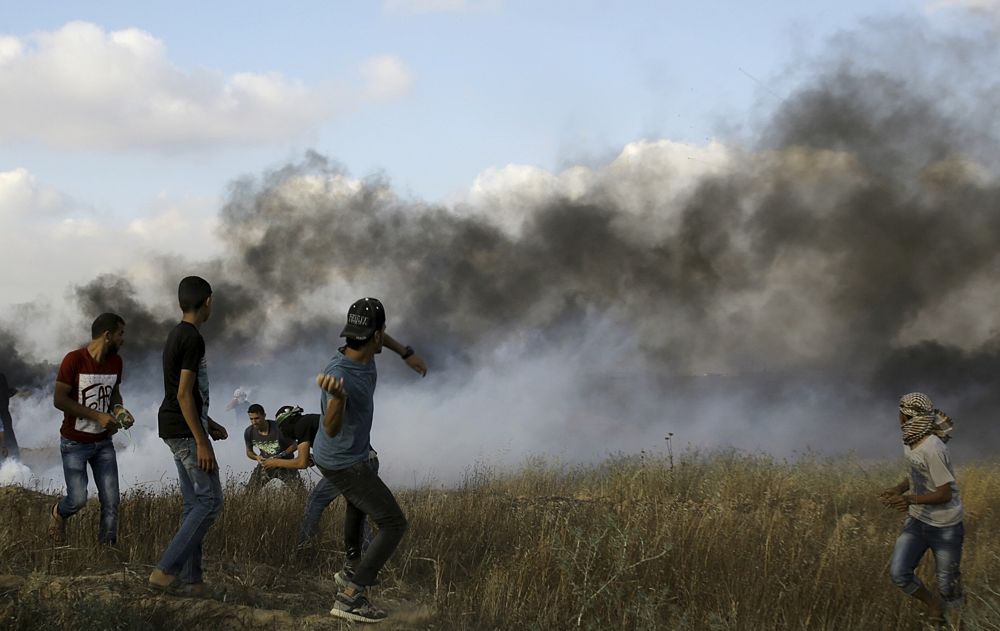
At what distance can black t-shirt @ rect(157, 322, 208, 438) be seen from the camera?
18.3ft

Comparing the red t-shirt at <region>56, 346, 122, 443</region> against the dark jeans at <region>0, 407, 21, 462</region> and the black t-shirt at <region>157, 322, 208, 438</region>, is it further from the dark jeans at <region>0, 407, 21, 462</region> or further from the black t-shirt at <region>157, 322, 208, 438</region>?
the dark jeans at <region>0, 407, 21, 462</region>

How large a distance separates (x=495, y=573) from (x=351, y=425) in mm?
1689

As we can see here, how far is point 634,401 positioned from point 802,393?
647cm

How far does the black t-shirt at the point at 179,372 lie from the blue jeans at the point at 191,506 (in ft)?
0.28

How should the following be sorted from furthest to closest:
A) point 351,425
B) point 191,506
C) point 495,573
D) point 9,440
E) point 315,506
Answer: point 9,440 < point 315,506 < point 495,573 < point 191,506 < point 351,425

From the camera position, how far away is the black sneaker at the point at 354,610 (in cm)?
538

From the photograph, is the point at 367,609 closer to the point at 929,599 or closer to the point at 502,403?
the point at 929,599

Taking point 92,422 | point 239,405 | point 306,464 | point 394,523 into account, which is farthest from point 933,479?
point 239,405

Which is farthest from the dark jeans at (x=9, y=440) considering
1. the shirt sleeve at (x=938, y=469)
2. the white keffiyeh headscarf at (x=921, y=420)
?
the shirt sleeve at (x=938, y=469)

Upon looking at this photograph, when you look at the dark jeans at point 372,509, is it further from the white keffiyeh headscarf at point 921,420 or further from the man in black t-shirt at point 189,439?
the white keffiyeh headscarf at point 921,420

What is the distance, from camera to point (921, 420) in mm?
6371

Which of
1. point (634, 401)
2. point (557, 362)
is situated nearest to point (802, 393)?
point (634, 401)

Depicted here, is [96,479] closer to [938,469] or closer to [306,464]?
[306,464]

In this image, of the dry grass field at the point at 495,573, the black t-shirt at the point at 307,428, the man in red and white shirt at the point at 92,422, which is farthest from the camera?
the black t-shirt at the point at 307,428
